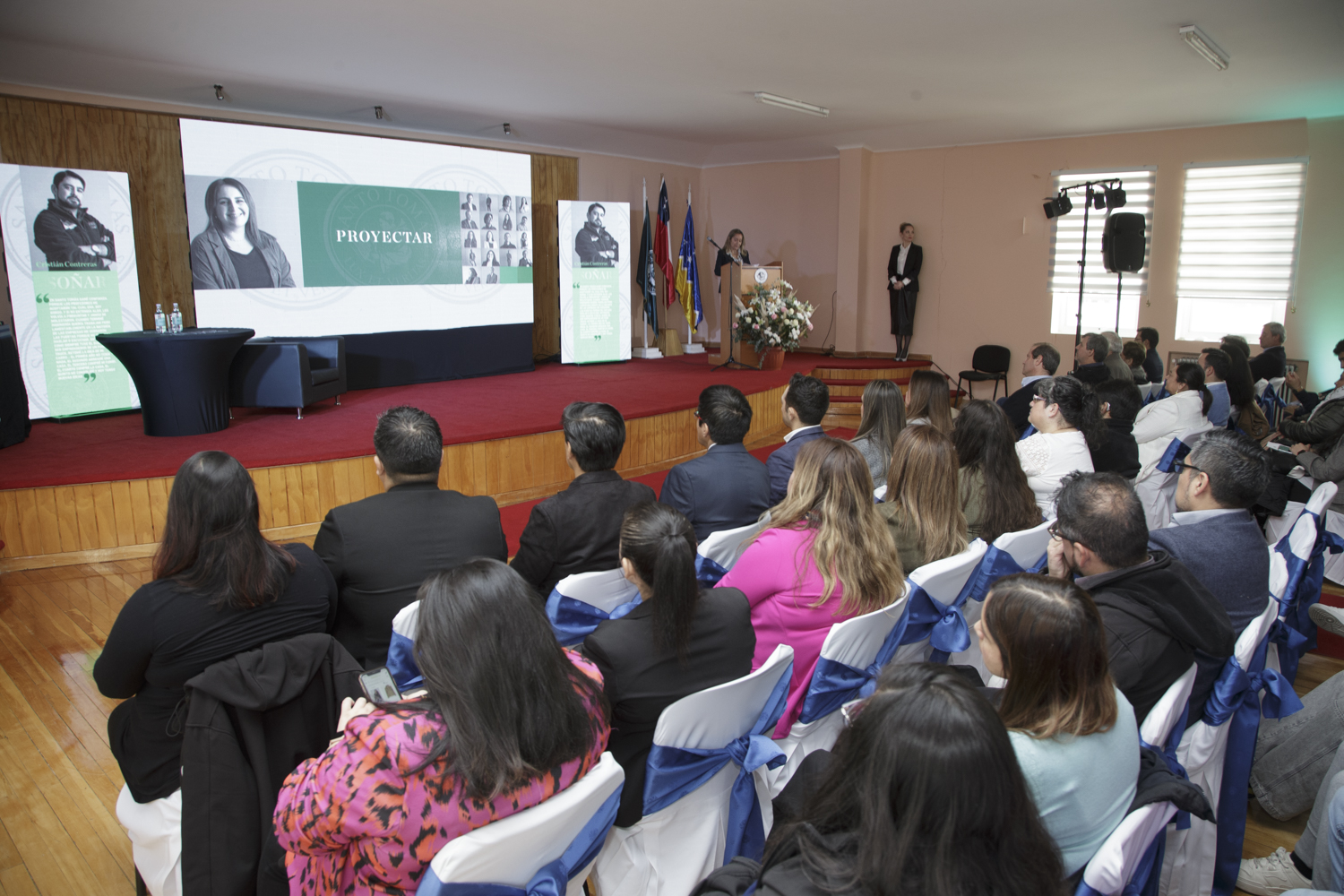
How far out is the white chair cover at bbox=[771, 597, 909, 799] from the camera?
205cm

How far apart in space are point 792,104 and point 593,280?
9.26 ft

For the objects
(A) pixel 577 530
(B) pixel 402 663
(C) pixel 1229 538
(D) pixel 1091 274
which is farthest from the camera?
(D) pixel 1091 274

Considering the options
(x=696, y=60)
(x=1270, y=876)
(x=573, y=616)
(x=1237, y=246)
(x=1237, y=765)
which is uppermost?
(x=696, y=60)

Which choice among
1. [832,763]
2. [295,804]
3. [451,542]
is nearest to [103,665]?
[295,804]

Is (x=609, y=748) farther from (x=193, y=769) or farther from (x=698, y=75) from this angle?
(x=698, y=75)

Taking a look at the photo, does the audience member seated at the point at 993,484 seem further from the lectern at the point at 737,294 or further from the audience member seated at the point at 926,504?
the lectern at the point at 737,294

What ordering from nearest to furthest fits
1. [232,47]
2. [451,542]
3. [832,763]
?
[832,763], [451,542], [232,47]

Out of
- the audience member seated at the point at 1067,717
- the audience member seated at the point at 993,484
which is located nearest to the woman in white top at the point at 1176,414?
the audience member seated at the point at 993,484

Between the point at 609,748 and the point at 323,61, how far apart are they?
6249mm

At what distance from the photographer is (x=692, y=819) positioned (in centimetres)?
191

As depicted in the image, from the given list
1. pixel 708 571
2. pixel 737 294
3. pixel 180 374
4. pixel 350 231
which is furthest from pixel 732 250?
pixel 708 571

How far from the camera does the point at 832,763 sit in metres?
1.09

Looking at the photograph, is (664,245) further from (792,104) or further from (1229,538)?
(1229,538)

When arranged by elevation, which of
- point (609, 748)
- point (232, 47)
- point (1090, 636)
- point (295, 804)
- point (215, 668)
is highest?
point (232, 47)
